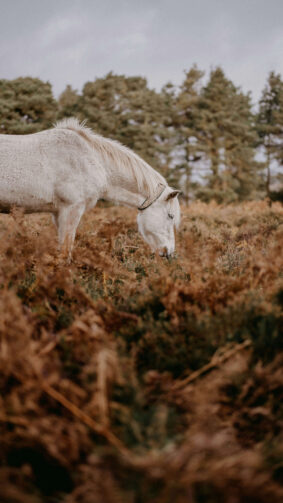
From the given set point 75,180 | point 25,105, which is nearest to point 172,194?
point 75,180

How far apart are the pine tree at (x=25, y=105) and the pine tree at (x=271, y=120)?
24967mm

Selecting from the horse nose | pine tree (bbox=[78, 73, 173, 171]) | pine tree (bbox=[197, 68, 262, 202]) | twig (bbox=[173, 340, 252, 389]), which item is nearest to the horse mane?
the horse nose

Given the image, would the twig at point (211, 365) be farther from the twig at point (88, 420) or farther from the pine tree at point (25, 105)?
the pine tree at point (25, 105)

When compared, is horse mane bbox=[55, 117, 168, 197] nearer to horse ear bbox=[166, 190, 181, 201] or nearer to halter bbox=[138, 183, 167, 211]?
halter bbox=[138, 183, 167, 211]

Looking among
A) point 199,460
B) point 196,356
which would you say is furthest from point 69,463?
point 196,356

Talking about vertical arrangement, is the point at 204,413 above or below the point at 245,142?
below

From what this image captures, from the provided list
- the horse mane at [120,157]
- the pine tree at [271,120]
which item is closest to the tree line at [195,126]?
the pine tree at [271,120]

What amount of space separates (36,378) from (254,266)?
1262 mm

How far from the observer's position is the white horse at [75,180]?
4172mm

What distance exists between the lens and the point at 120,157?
4.91m

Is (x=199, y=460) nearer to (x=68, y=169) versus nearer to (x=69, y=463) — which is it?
(x=69, y=463)

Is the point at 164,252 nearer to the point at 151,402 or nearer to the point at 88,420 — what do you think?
the point at 151,402

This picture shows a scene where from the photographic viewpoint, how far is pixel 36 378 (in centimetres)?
104

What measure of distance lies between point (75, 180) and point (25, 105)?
2266 cm
